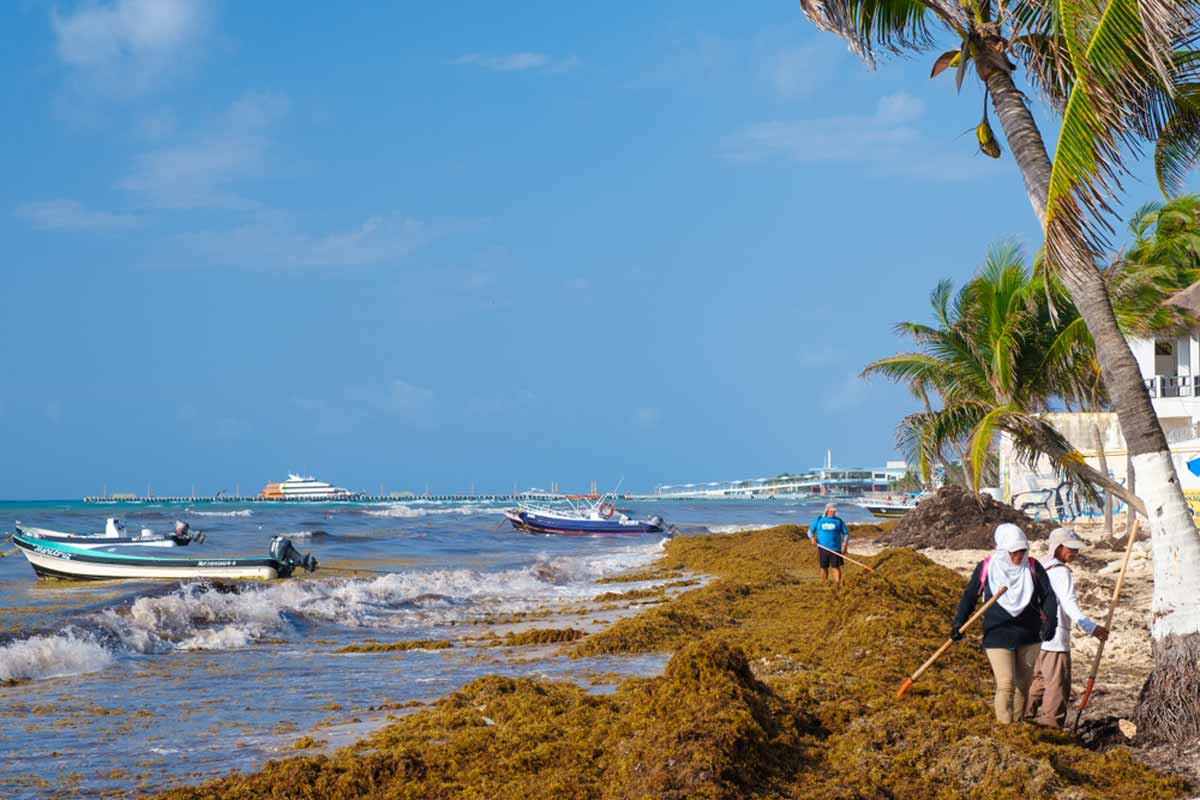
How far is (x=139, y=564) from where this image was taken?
86.2ft

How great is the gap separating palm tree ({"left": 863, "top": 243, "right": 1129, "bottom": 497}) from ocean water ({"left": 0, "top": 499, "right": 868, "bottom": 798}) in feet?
21.6

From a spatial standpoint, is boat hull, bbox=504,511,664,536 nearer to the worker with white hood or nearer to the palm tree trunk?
the worker with white hood

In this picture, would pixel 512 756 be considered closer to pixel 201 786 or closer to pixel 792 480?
pixel 201 786

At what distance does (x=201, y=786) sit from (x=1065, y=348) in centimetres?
1533

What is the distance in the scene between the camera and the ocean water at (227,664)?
816 cm

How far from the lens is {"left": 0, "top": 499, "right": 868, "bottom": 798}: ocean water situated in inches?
321

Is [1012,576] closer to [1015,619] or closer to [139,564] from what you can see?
[1015,619]

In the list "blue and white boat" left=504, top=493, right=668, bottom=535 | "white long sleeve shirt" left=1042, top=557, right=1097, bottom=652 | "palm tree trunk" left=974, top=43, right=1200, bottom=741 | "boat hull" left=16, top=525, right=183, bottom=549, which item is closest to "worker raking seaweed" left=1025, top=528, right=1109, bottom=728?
"white long sleeve shirt" left=1042, top=557, right=1097, bottom=652

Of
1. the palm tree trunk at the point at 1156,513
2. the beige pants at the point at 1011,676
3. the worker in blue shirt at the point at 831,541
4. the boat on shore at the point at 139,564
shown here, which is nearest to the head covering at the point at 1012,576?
the beige pants at the point at 1011,676

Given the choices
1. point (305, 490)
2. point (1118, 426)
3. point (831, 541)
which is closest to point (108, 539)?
point (831, 541)

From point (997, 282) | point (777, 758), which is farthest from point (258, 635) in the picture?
point (997, 282)

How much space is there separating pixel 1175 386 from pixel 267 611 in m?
29.4

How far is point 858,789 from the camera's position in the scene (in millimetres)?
6348

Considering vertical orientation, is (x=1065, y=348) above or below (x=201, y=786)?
above
